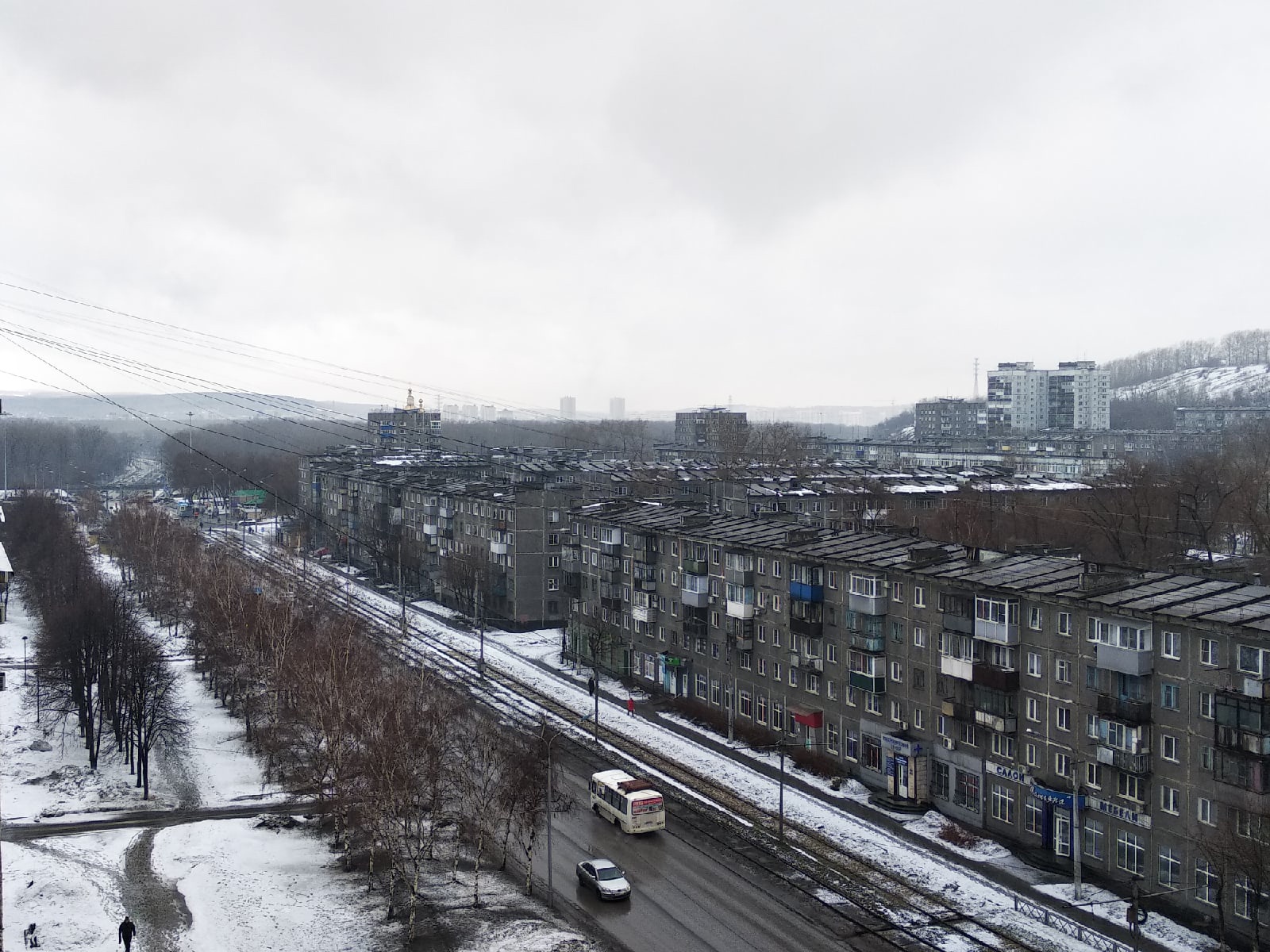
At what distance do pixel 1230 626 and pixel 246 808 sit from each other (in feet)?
103

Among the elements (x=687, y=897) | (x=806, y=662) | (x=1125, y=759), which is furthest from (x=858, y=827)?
(x=806, y=662)

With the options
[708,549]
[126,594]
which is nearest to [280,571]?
[126,594]

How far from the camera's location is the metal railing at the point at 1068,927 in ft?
83.4

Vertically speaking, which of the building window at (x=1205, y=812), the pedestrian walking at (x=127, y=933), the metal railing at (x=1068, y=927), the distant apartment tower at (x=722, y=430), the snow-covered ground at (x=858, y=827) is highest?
the distant apartment tower at (x=722, y=430)

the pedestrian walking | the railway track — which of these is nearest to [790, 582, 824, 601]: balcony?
the railway track

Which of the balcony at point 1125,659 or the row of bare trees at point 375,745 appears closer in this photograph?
the balcony at point 1125,659

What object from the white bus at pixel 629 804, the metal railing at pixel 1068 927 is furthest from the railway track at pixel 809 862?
the white bus at pixel 629 804

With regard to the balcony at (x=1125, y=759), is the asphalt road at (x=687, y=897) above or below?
below

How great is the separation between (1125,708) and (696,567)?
22636 mm

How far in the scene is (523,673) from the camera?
182ft

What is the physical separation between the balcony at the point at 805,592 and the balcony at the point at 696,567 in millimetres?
6440

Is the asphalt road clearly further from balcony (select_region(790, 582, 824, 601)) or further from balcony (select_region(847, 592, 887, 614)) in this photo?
balcony (select_region(790, 582, 824, 601))

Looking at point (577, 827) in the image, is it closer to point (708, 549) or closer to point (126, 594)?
point (708, 549)

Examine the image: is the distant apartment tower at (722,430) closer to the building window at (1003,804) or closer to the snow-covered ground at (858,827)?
the snow-covered ground at (858,827)
